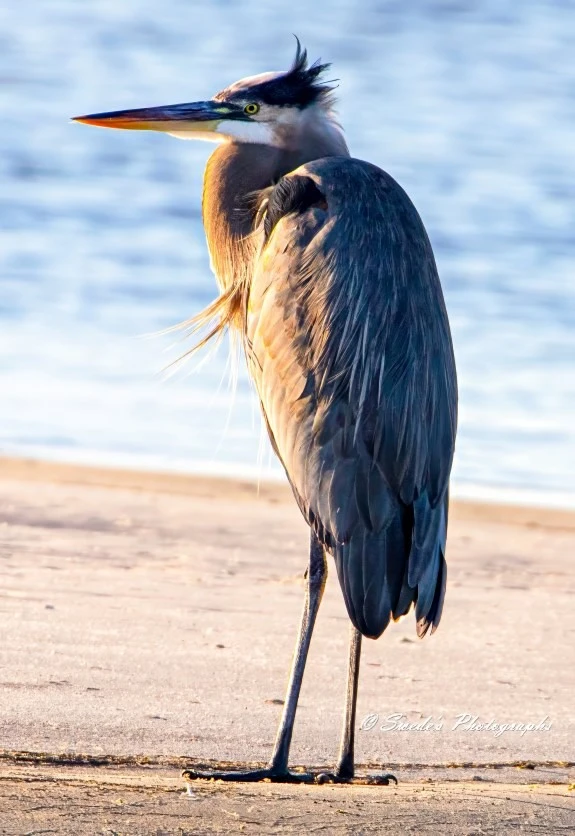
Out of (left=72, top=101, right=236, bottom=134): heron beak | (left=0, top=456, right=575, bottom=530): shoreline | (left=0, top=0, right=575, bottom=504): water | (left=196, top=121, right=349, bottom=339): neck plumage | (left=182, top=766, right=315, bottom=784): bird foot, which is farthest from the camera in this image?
(left=0, top=0, right=575, bottom=504): water

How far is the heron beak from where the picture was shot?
16.1 ft

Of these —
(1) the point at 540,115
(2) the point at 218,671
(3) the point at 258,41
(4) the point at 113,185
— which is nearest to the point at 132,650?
(2) the point at 218,671

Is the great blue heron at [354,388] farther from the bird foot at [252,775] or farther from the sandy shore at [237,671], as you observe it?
the sandy shore at [237,671]

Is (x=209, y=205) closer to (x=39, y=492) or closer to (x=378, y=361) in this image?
(x=378, y=361)

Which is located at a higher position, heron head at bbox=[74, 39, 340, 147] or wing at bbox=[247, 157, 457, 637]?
heron head at bbox=[74, 39, 340, 147]

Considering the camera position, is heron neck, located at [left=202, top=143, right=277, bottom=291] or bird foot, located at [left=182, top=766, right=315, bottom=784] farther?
heron neck, located at [left=202, top=143, right=277, bottom=291]

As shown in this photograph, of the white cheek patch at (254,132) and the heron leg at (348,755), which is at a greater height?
the white cheek patch at (254,132)

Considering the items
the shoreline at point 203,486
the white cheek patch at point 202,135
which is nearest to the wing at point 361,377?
the white cheek patch at point 202,135

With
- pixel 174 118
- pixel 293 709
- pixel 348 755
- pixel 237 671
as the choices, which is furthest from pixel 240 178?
pixel 348 755

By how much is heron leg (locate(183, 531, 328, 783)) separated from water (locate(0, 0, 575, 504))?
62 centimetres

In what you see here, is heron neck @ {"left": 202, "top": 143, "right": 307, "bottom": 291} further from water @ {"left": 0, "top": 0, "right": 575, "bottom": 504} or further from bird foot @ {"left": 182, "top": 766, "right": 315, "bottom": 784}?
bird foot @ {"left": 182, "top": 766, "right": 315, "bottom": 784}

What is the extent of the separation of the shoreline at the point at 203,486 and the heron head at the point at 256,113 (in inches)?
119

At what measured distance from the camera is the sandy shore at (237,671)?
331cm

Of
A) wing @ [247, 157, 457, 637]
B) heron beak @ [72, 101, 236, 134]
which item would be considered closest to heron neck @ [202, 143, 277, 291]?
heron beak @ [72, 101, 236, 134]
